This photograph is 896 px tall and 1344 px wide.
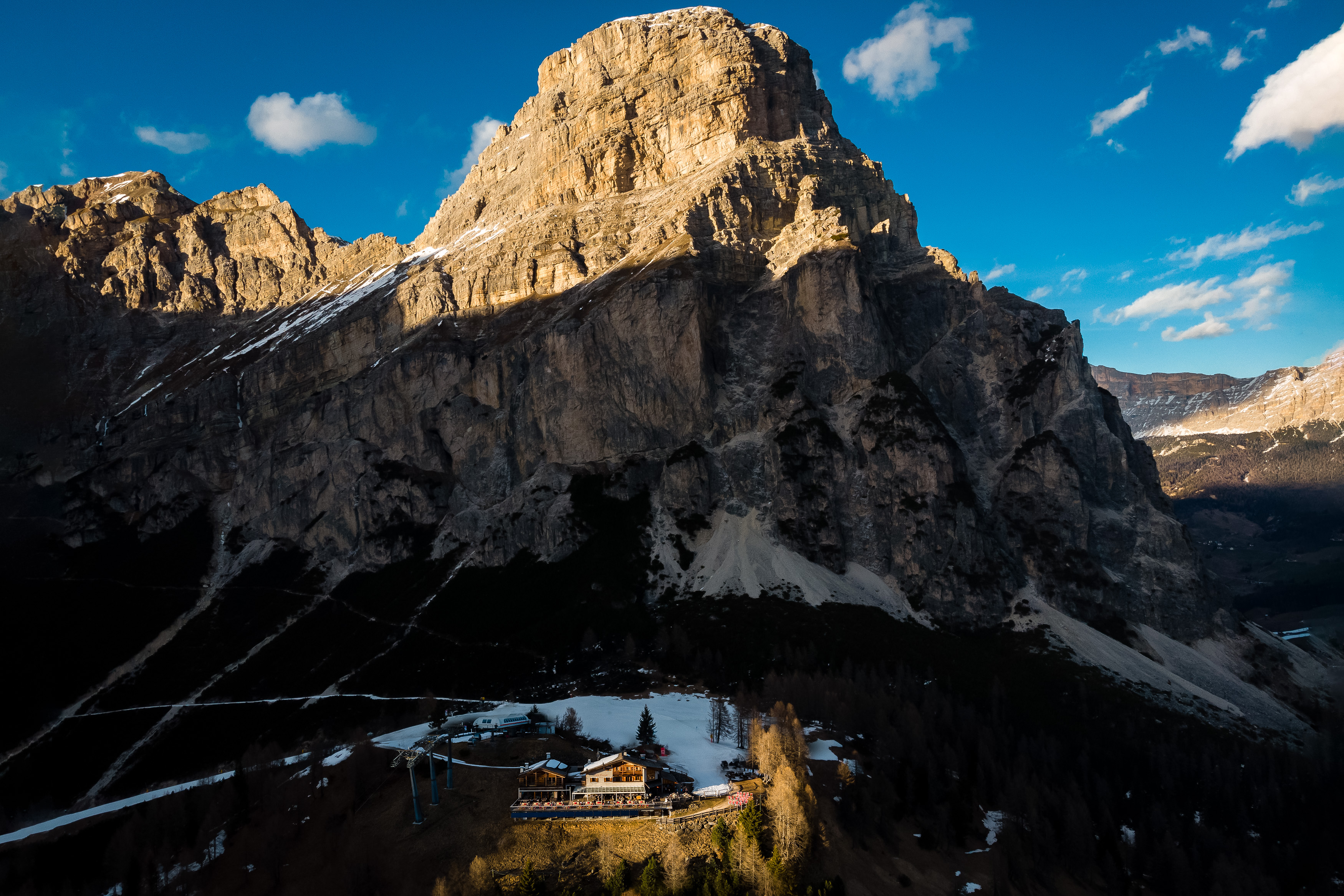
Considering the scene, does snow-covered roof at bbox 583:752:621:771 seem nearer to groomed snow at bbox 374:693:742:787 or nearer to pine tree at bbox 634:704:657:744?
groomed snow at bbox 374:693:742:787

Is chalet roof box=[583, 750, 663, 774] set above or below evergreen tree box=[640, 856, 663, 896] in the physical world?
above

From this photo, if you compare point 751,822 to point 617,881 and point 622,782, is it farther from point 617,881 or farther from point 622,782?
point 617,881

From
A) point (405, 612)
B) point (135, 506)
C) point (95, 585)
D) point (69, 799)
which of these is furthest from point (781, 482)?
point (135, 506)

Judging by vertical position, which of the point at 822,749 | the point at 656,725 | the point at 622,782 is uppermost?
the point at 622,782

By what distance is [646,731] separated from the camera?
235 feet

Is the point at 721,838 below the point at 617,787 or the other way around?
below

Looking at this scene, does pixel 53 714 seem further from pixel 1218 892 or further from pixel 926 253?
pixel 926 253

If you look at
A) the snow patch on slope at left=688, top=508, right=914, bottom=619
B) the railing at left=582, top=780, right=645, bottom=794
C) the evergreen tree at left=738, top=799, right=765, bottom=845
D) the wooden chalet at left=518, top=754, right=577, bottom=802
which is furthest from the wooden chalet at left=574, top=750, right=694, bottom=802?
the snow patch on slope at left=688, top=508, right=914, bottom=619

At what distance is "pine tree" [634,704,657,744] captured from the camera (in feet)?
232

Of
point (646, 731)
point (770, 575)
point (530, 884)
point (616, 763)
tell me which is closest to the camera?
point (530, 884)

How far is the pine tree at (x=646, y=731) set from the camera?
232ft

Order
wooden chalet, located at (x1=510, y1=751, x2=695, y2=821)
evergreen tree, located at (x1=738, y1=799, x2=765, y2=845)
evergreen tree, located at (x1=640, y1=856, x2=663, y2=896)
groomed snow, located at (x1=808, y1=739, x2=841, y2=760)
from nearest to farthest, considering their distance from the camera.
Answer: evergreen tree, located at (x1=640, y1=856, x2=663, y2=896) < evergreen tree, located at (x1=738, y1=799, x2=765, y2=845) < wooden chalet, located at (x1=510, y1=751, x2=695, y2=821) < groomed snow, located at (x1=808, y1=739, x2=841, y2=760)

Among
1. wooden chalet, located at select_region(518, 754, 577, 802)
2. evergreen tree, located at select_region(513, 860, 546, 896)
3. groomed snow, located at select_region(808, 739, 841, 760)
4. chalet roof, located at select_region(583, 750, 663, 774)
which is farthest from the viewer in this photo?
groomed snow, located at select_region(808, 739, 841, 760)

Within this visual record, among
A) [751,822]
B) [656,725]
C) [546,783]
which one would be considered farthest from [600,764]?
[656,725]
